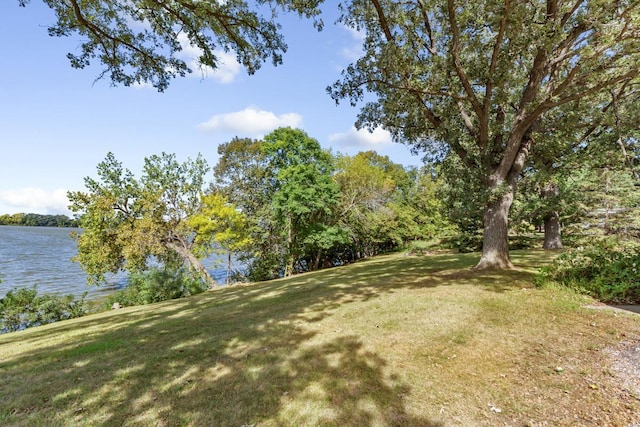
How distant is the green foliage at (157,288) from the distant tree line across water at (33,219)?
106 meters

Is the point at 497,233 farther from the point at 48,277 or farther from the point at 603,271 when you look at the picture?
the point at 48,277

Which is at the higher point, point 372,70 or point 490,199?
point 372,70

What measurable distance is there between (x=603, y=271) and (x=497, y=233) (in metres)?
2.63

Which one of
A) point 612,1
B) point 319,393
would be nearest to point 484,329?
point 319,393

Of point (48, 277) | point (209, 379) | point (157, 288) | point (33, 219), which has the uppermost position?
point (33, 219)

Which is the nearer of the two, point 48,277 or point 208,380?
point 208,380

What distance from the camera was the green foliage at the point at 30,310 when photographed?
10.7 meters

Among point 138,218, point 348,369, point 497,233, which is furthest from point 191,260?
point 348,369

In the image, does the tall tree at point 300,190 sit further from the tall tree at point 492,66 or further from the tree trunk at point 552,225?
the tree trunk at point 552,225

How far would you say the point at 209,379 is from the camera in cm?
338

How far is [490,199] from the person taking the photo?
7852 millimetres

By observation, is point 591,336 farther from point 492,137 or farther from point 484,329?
point 492,137

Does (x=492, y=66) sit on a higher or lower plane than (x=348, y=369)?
higher

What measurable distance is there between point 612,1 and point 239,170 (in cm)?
2284
